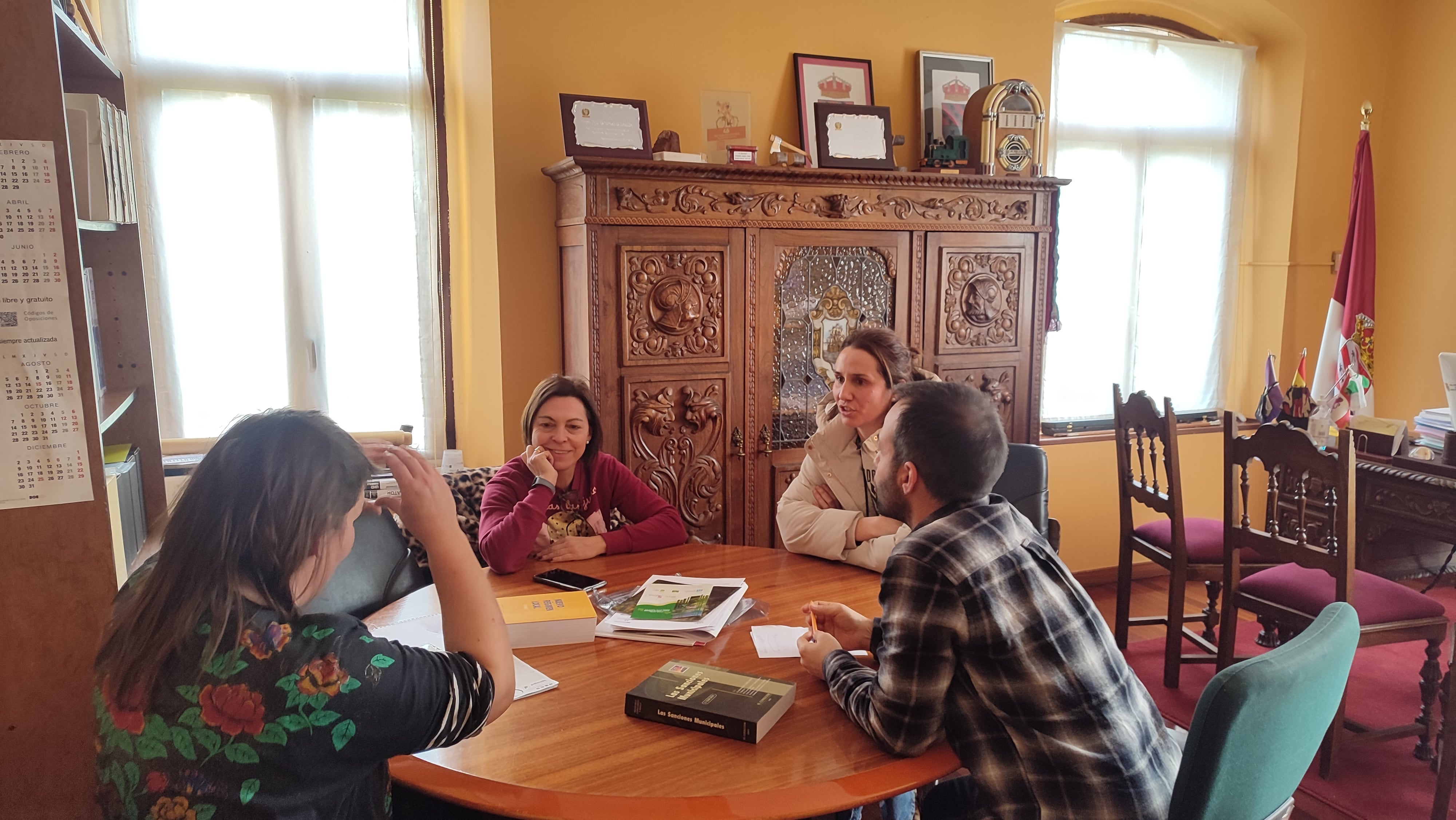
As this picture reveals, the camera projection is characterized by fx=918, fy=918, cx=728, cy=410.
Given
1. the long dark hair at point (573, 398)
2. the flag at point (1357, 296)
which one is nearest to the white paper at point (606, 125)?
the long dark hair at point (573, 398)

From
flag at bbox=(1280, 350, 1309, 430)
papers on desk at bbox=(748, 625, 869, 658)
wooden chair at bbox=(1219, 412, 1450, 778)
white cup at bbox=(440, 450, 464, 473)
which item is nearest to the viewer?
papers on desk at bbox=(748, 625, 869, 658)

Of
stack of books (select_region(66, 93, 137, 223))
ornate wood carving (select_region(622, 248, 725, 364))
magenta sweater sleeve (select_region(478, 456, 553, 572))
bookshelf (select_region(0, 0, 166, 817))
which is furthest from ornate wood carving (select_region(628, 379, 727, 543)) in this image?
bookshelf (select_region(0, 0, 166, 817))

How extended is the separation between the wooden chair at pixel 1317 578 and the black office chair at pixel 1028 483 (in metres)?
0.68

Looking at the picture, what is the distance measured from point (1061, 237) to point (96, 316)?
3920 mm

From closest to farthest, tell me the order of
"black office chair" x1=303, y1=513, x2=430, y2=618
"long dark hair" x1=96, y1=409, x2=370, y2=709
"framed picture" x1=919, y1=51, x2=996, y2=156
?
"long dark hair" x1=96, y1=409, x2=370, y2=709 → "black office chair" x1=303, y1=513, x2=430, y2=618 → "framed picture" x1=919, y1=51, x2=996, y2=156

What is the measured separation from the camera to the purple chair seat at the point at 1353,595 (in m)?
2.71

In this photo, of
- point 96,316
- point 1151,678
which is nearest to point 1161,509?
point 1151,678

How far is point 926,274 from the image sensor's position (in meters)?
3.48

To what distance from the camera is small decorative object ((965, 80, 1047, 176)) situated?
3598 millimetres

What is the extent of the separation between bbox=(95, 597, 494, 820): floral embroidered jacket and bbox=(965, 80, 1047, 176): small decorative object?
3.14 m

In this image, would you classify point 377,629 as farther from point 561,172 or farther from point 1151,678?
point 1151,678

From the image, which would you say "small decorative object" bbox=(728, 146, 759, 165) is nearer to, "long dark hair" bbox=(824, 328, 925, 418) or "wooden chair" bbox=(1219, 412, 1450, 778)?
"long dark hair" bbox=(824, 328, 925, 418)

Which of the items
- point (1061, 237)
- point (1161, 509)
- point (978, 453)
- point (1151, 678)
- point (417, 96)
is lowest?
point (1151, 678)

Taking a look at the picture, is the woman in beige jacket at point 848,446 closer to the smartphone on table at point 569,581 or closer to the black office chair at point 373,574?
the smartphone on table at point 569,581
